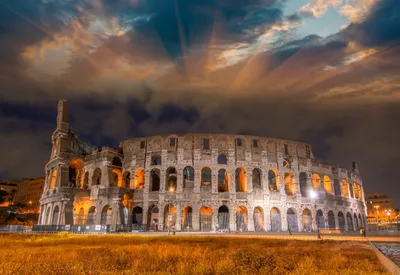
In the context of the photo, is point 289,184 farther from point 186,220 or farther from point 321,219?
point 186,220

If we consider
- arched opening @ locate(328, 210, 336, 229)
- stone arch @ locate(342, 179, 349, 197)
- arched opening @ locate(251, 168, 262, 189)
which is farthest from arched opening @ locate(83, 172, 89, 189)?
stone arch @ locate(342, 179, 349, 197)

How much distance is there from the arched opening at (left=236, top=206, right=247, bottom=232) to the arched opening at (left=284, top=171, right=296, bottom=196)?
882cm

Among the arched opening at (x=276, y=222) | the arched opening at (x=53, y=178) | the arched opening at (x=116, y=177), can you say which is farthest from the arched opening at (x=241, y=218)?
the arched opening at (x=53, y=178)

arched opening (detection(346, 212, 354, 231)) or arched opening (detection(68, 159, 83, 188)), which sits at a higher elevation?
arched opening (detection(68, 159, 83, 188))

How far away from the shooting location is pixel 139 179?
48281 mm

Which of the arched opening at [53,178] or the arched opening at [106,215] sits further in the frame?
the arched opening at [53,178]

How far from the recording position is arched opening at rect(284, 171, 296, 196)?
48503 mm

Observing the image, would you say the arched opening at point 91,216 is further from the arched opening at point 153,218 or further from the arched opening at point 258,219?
the arched opening at point 258,219

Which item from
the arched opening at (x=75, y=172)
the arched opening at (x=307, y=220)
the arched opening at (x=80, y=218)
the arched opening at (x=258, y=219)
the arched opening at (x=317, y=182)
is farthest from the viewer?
the arched opening at (x=75, y=172)

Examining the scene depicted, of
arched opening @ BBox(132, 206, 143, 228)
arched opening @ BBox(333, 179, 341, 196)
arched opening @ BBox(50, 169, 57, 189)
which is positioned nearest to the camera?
arched opening @ BBox(132, 206, 143, 228)

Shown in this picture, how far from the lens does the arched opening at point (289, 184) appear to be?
4850 cm

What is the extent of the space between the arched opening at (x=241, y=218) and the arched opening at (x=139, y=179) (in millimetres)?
16166

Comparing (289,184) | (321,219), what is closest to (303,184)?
(289,184)

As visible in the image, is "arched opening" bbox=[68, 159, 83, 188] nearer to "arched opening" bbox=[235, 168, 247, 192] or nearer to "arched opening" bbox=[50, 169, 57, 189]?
"arched opening" bbox=[50, 169, 57, 189]
